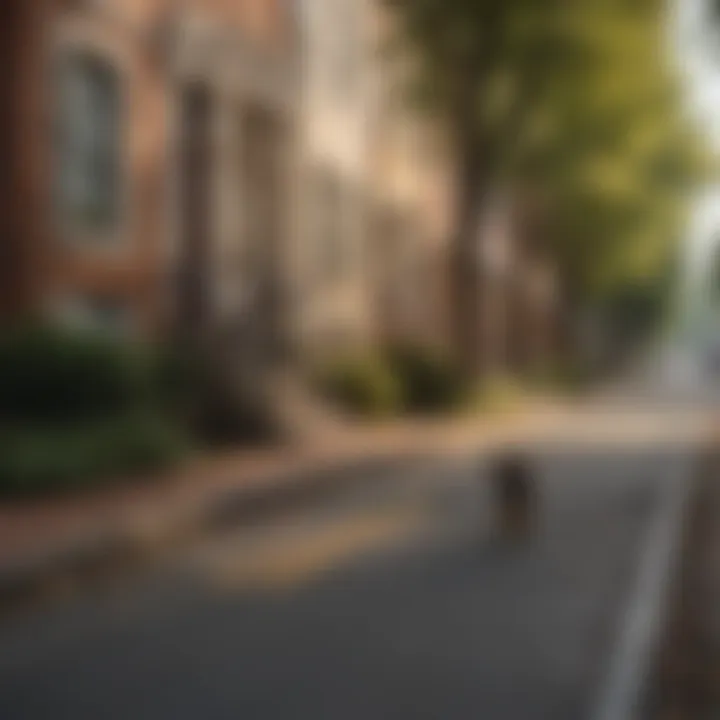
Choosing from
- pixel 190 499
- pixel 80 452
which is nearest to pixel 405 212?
pixel 80 452

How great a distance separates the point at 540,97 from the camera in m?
34.7

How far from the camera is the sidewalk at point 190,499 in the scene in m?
12.0

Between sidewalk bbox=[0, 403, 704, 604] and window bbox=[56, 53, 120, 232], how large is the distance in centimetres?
417

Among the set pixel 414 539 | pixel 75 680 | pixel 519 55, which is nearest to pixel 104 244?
pixel 414 539

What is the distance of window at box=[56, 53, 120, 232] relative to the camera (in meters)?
22.0

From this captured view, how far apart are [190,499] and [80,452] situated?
2.36 metres

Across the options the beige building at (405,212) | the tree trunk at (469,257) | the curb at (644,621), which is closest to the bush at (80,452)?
the curb at (644,621)

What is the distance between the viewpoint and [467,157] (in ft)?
121

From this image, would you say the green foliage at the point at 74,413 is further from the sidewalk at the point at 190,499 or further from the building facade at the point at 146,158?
the building facade at the point at 146,158

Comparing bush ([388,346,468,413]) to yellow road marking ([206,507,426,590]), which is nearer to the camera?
yellow road marking ([206,507,426,590])

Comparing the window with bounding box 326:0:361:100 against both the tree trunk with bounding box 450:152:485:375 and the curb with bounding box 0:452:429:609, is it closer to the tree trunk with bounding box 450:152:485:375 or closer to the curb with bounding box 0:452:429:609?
the tree trunk with bounding box 450:152:485:375

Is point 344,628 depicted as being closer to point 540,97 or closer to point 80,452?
point 80,452

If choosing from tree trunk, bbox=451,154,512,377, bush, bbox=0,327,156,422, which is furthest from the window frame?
tree trunk, bbox=451,154,512,377

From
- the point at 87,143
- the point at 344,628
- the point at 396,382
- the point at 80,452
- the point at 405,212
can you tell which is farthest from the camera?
the point at 405,212
